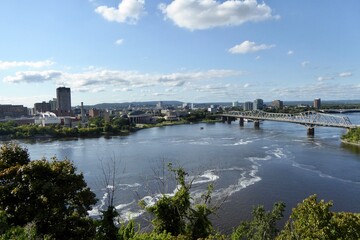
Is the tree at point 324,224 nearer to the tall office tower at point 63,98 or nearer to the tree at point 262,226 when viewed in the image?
the tree at point 262,226

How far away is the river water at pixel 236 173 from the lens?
13156mm

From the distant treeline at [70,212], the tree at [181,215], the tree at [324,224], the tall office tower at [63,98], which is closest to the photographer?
the tree at [324,224]

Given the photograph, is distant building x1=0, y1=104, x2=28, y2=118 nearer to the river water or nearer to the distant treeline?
the river water

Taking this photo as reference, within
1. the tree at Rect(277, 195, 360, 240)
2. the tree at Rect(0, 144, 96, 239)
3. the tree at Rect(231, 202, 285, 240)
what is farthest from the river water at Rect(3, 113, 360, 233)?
the tree at Rect(277, 195, 360, 240)

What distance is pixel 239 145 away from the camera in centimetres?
2864

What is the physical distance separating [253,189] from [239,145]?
45.2 feet

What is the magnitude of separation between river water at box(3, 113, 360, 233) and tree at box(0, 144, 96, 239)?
6.10 ft

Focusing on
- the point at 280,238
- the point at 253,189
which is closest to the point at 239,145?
the point at 253,189

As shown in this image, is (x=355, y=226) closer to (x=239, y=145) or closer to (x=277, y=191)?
(x=277, y=191)

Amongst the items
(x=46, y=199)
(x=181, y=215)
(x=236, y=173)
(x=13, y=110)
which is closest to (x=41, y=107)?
(x=13, y=110)

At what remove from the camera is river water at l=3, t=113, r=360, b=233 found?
43.2 feet

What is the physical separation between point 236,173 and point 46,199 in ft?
43.4

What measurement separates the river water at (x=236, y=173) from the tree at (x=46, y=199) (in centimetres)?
186

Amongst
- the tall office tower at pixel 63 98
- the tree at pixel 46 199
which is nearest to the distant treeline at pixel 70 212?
the tree at pixel 46 199
